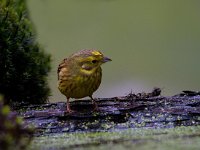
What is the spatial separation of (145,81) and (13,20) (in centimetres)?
534

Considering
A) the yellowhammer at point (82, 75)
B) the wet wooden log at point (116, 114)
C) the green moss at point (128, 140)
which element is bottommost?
the green moss at point (128, 140)

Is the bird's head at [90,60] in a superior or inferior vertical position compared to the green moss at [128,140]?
superior

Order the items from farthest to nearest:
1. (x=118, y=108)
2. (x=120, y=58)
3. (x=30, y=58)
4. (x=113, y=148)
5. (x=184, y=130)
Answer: (x=120, y=58) → (x=30, y=58) → (x=118, y=108) → (x=184, y=130) → (x=113, y=148)


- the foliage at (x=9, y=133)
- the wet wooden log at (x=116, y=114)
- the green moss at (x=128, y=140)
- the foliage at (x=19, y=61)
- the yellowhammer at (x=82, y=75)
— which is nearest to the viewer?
the foliage at (x=9, y=133)

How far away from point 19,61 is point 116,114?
1501 mm

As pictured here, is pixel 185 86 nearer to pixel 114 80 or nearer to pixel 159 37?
pixel 114 80

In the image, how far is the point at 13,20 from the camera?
700cm

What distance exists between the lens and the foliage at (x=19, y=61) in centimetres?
670

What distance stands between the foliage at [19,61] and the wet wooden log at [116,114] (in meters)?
0.55

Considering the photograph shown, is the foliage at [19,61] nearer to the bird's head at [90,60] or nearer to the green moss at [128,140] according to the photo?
the bird's head at [90,60]

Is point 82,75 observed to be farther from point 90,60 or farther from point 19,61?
point 19,61

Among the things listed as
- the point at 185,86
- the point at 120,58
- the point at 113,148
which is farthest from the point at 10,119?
the point at 120,58

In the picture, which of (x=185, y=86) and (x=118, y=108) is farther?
(x=185, y=86)

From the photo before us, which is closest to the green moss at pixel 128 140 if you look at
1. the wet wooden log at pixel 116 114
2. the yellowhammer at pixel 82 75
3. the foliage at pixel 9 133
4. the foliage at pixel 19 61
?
the wet wooden log at pixel 116 114
